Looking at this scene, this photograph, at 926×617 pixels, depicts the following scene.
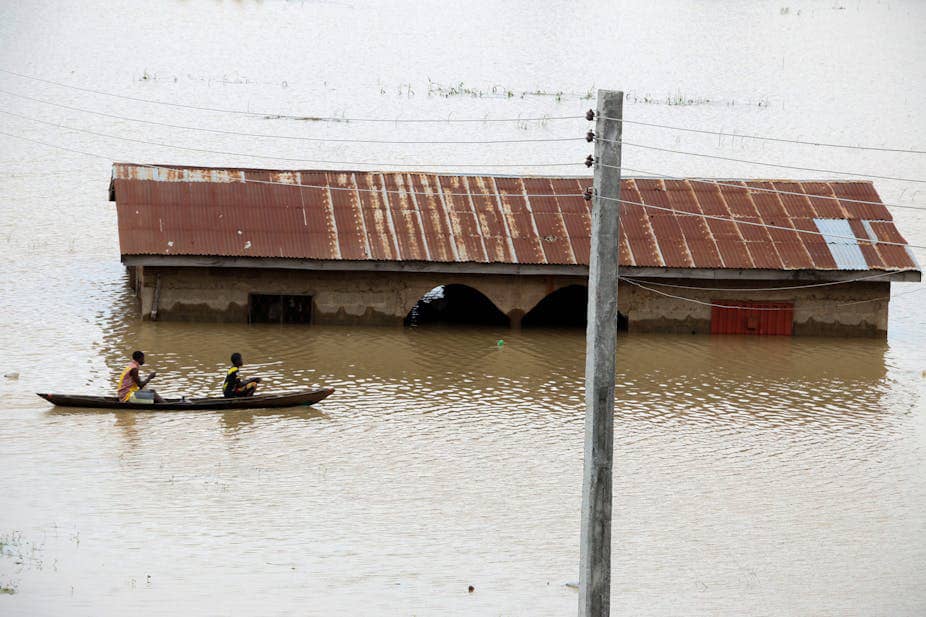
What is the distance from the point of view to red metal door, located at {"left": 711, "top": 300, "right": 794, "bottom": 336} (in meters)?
30.6

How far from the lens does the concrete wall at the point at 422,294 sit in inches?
1133

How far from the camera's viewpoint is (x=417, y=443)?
20.6m

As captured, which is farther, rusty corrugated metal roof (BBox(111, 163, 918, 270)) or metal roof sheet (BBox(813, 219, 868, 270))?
metal roof sheet (BBox(813, 219, 868, 270))

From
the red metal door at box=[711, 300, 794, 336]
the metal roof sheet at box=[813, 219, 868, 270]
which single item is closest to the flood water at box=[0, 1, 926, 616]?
the red metal door at box=[711, 300, 794, 336]

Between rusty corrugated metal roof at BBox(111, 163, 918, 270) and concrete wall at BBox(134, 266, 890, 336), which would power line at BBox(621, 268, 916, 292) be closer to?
concrete wall at BBox(134, 266, 890, 336)

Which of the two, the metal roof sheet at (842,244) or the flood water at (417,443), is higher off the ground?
the metal roof sheet at (842,244)

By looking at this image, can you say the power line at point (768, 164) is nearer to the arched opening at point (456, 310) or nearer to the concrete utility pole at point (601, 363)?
the arched opening at point (456, 310)

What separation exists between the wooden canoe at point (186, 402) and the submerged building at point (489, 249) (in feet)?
22.4

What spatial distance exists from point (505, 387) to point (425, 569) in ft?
32.7

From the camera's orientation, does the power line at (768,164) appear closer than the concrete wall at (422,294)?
No

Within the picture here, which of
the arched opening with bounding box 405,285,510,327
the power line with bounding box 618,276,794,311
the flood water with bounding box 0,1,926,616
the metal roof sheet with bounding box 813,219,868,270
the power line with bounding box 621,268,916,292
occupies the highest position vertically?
the metal roof sheet with bounding box 813,219,868,270

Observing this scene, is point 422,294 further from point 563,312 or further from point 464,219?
point 563,312

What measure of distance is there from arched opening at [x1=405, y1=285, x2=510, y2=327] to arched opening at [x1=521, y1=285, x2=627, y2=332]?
2.76 feet

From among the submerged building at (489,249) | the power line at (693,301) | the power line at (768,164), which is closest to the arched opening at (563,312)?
the submerged building at (489,249)
